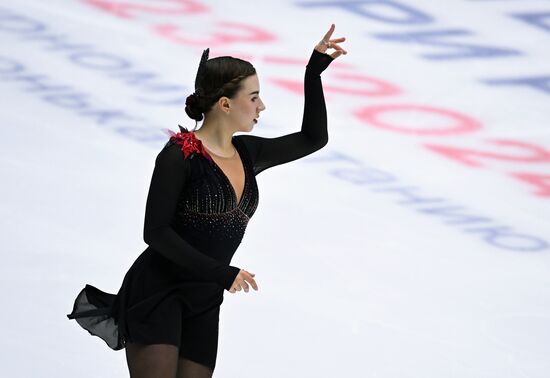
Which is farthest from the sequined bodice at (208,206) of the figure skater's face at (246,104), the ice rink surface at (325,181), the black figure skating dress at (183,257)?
the ice rink surface at (325,181)

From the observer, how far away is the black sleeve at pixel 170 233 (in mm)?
3623

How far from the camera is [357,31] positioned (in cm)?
818

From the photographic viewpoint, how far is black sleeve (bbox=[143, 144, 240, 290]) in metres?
3.62

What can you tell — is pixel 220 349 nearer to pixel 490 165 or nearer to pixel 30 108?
pixel 490 165

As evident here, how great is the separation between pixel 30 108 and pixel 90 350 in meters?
2.67

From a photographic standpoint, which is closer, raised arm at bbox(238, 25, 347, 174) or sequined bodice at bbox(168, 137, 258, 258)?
sequined bodice at bbox(168, 137, 258, 258)

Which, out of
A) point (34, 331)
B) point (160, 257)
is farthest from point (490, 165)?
point (160, 257)

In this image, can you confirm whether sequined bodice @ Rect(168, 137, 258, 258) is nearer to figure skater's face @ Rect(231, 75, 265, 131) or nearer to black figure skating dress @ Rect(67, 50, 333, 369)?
black figure skating dress @ Rect(67, 50, 333, 369)

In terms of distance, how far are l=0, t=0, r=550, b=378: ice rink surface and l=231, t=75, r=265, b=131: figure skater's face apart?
4.24 feet

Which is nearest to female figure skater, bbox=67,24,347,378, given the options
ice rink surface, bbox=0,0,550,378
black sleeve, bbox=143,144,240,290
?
black sleeve, bbox=143,144,240,290

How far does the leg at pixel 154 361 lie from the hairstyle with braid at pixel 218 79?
2.14 feet

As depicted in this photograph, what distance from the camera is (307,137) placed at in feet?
13.3

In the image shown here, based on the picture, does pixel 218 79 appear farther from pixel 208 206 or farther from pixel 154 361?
pixel 154 361

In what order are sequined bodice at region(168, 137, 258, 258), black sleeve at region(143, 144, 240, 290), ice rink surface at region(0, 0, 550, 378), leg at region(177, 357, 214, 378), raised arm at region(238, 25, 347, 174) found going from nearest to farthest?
black sleeve at region(143, 144, 240, 290), sequined bodice at region(168, 137, 258, 258), leg at region(177, 357, 214, 378), raised arm at region(238, 25, 347, 174), ice rink surface at region(0, 0, 550, 378)
